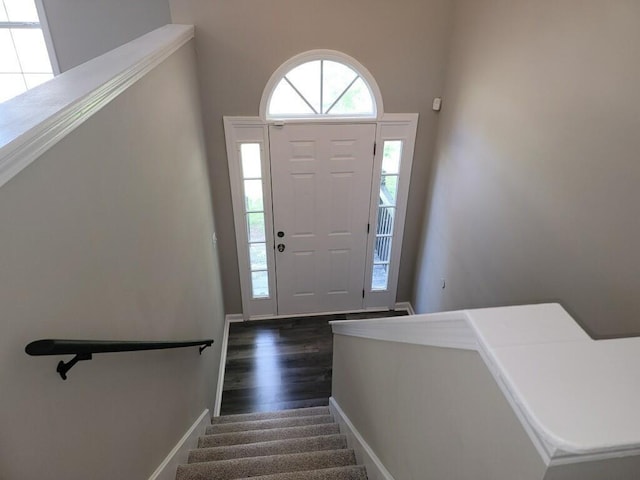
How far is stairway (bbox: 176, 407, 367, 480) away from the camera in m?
2.06

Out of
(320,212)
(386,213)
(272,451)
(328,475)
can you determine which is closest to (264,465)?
(272,451)

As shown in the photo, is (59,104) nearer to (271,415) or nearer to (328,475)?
(328,475)

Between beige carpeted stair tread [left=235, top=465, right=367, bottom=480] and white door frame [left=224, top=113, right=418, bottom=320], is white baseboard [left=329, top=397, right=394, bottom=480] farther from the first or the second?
white door frame [left=224, top=113, right=418, bottom=320]

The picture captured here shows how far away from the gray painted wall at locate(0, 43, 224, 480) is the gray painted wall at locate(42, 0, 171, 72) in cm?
132

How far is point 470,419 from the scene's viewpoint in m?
0.97

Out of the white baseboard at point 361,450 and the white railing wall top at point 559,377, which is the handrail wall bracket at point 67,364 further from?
the white baseboard at point 361,450

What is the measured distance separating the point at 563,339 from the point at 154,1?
3967mm

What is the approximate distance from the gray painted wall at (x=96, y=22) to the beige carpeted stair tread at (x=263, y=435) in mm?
3393

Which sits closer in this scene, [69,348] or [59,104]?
[69,348]

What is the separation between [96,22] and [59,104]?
311cm

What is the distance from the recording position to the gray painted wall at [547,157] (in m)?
1.67

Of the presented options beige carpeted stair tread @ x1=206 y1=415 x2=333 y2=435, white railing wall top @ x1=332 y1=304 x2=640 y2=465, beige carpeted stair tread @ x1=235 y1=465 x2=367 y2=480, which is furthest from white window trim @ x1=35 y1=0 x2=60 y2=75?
white railing wall top @ x1=332 y1=304 x2=640 y2=465

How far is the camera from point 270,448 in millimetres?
2463

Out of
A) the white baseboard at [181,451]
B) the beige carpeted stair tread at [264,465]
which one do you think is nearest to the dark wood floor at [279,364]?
the white baseboard at [181,451]
